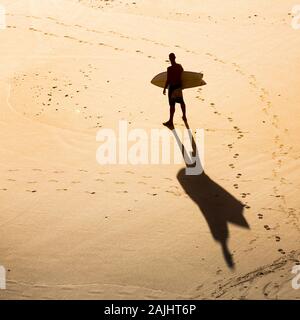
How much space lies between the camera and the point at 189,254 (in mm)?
6754

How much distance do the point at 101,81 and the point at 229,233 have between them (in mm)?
5846

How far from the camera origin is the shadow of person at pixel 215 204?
23.2ft

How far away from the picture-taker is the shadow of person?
278 inches

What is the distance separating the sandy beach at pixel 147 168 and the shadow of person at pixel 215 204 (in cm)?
3

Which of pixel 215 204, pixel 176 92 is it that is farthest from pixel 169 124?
pixel 215 204

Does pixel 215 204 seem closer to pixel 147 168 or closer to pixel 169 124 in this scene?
pixel 147 168

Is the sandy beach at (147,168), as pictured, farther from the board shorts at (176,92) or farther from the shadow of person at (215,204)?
the board shorts at (176,92)

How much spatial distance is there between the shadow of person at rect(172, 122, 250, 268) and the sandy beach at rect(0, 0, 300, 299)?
0.03 metres

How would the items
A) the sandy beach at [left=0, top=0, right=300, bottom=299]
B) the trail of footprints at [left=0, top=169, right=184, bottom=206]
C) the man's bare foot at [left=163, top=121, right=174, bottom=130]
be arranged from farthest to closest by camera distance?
the man's bare foot at [left=163, top=121, right=174, bottom=130] → the trail of footprints at [left=0, top=169, right=184, bottom=206] → the sandy beach at [left=0, top=0, right=300, bottom=299]

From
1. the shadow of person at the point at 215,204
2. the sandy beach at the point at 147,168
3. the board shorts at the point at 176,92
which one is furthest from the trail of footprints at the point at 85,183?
the board shorts at the point at 176,92

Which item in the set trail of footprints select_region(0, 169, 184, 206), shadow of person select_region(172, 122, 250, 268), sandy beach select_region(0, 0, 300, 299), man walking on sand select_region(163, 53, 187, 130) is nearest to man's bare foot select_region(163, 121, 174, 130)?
sandy beach select_region(0, 0, 300, 299)

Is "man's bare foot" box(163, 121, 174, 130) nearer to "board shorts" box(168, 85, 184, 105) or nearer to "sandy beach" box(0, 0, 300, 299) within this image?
"sandy beach" box(0, 0, 300, 299)

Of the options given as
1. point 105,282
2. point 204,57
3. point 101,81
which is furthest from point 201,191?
point 204,57
